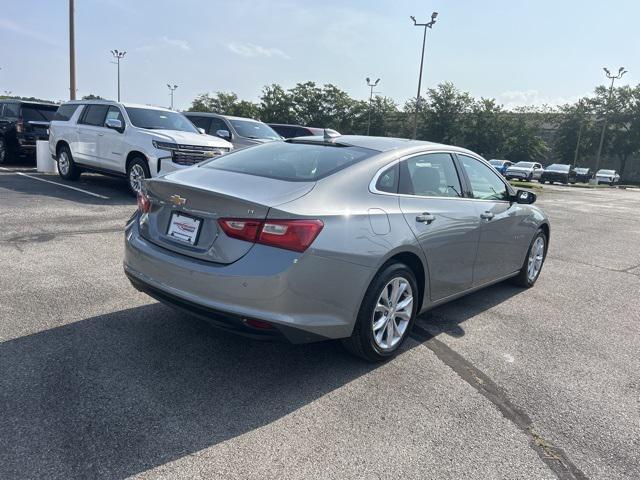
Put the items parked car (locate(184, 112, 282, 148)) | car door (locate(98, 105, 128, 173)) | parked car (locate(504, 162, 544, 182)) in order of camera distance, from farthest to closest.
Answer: parked car (locate(504, 162, 544, 182)), parked car (locate(184, 112, 282, 148)), car door (locate(98, 105, 128, 173))

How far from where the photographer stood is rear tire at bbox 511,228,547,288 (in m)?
5.96

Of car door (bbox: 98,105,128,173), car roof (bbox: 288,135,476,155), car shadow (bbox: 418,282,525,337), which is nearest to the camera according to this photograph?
car roof (bbox: 288,135,476,155)

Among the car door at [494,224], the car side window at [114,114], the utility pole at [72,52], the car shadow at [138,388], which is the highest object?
the utility pole at [72,52]

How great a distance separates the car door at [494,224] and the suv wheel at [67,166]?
9.66 metres

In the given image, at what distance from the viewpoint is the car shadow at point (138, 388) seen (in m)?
2.52

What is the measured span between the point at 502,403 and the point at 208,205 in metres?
2.28

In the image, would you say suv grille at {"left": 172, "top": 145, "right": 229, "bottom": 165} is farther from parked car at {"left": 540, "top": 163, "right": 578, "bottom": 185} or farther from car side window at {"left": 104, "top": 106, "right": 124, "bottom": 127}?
parked car at {"left": 540, "top": 163, "right": 578, "bottom": 185}

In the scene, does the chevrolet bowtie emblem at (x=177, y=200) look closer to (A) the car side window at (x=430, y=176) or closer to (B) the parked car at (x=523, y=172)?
(A) the car side window at (x=430, y=176)

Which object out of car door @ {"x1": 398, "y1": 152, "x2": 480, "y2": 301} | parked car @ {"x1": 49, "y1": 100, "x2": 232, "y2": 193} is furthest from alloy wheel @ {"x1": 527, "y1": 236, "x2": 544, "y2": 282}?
parked car @ {"x1": 49, "y1": 100, "x2": 232, "y2": 193}

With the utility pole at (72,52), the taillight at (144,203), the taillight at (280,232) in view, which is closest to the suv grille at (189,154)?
the taillight at (144,203)

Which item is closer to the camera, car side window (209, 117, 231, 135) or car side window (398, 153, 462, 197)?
car side window (398, 153, 462, 197)

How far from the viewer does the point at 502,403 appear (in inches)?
132

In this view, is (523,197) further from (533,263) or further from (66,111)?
(66,111)

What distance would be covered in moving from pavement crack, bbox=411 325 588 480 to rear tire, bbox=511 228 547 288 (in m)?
2.10
